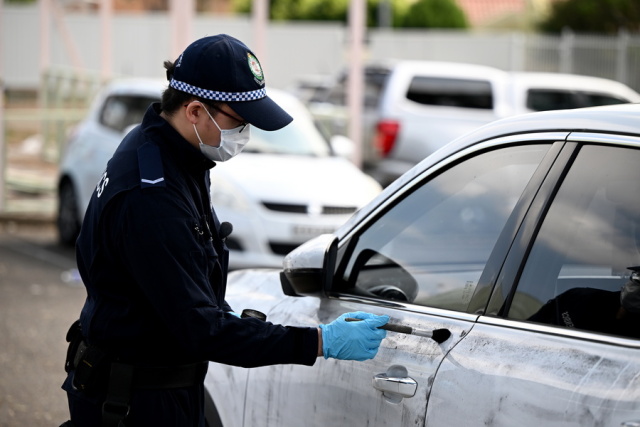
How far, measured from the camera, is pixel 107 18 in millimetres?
19328

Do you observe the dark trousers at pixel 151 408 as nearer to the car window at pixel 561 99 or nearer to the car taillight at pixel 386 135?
the car taillight at pixel 386 135

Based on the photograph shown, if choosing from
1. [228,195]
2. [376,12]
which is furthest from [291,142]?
[376,12]

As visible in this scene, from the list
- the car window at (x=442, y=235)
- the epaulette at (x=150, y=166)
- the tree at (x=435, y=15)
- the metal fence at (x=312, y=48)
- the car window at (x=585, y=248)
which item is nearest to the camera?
the car window at (x=585, y=248)

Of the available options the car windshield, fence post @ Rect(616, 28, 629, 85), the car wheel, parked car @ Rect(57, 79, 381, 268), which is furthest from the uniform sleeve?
fence post @ Rect(616, 28, 629, 85)

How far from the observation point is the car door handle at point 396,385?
9.59ft

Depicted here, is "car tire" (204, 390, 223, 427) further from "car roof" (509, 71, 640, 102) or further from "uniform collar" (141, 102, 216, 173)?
"car roof" (509, 71, 640, 102)

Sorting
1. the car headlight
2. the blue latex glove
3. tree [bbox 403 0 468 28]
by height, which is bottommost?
tree [bbox 403 0 468 28]

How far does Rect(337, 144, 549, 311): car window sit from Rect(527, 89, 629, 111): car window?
12.4 meters

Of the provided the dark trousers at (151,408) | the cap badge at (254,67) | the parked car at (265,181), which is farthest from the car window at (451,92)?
A: the dark trousers at (151,408)

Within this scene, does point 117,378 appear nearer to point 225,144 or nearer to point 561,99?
point 225,144

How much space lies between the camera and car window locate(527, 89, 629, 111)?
625 inches

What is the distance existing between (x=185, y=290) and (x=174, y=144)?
1.41ft

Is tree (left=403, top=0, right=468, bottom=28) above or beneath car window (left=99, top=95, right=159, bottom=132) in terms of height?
beneath

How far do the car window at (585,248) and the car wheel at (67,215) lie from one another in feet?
29.8
